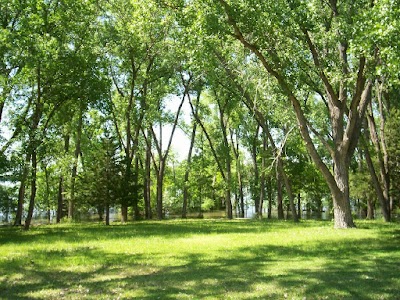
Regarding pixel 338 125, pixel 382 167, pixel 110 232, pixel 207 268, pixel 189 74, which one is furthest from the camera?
pixel 189 74

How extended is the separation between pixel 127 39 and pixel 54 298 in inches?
1029

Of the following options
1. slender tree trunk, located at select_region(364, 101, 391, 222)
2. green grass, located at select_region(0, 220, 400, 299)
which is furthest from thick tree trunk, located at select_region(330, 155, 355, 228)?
slender tree trunk, located at select_region(364, 101, 391, 222)

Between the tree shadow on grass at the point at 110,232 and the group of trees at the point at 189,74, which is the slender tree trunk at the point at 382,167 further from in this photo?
the tree shadow on grass at the point at 110,232

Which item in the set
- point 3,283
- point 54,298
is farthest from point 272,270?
point 3,283

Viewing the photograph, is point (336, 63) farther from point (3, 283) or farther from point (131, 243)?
point (3, 283)

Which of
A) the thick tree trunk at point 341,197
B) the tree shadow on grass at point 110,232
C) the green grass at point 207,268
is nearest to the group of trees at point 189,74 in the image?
the thick tree trunk at point 341,197

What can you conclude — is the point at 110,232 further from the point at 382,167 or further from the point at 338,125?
the point at 382,167

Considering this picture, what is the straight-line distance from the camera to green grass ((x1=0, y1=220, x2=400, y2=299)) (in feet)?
25.5

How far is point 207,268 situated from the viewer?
10.3 meters

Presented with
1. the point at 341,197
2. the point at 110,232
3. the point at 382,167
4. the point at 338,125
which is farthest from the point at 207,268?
the point at 382,167

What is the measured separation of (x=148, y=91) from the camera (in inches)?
1515

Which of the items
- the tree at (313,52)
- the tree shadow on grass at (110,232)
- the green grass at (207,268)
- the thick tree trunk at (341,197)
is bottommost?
the green grass at (207,268)

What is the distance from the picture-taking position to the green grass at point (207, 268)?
25.5 ft

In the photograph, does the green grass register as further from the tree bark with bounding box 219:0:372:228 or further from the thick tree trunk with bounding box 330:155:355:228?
the tree bark with bounding box 219:0:372:228
